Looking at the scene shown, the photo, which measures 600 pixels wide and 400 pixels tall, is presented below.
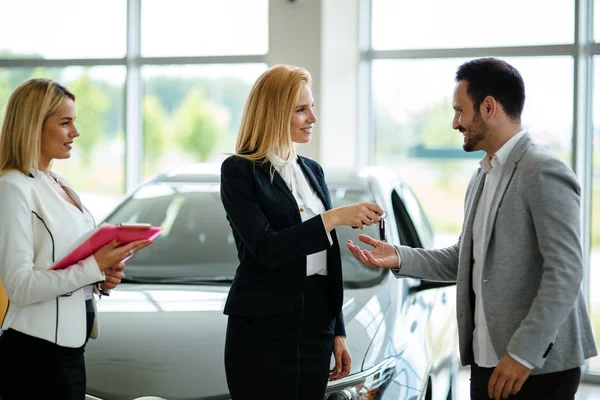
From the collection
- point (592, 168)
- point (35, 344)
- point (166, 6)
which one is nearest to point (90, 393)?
point (35, 344)

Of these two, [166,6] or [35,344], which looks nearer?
[35,344]

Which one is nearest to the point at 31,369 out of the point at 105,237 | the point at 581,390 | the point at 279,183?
the point at 105,237

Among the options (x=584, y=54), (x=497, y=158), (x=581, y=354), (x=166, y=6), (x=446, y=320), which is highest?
(x=166, y=6)

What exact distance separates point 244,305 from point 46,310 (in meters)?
0.48

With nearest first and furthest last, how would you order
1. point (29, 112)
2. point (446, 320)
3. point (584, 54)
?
point (29, 112)
point (446, 320)
point (584, 54)

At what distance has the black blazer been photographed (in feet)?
6.62

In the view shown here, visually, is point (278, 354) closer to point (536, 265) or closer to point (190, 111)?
point (536, 265)

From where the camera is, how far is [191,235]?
3.35 meters

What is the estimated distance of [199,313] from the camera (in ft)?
9.02

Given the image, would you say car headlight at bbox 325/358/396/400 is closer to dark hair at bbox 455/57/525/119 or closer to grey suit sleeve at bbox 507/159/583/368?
grey suit sleeve at bbox 507/159/583/368

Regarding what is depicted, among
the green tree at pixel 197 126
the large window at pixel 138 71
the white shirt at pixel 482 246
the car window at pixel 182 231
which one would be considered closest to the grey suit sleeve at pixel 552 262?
the white shirt at pixel 482 246

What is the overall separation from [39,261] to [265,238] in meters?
0.55

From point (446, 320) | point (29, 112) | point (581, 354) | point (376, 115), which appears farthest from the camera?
point (376, 115)

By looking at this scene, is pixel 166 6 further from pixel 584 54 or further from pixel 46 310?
pixel 46 310
